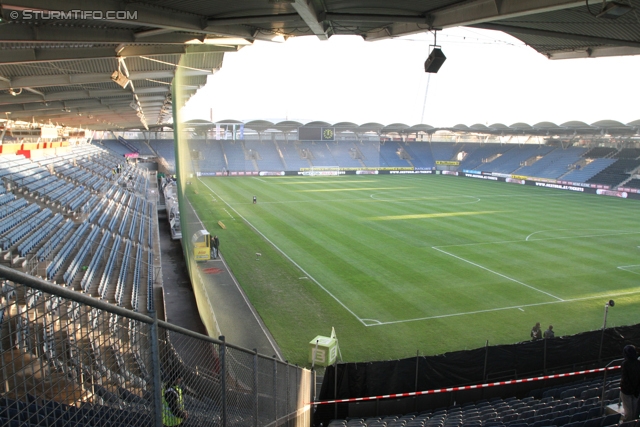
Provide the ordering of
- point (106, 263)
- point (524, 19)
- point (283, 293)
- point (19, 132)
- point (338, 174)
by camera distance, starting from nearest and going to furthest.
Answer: point (524, 19) → point (106, 263) → point (283, 293) → point (19, 132) → point (338, 174)

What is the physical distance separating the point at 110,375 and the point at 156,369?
2.15 meters

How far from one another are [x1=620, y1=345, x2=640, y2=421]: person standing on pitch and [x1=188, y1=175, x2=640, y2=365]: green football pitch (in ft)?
23.0

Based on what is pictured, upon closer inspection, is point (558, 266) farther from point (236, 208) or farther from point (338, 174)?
point (338, 174)

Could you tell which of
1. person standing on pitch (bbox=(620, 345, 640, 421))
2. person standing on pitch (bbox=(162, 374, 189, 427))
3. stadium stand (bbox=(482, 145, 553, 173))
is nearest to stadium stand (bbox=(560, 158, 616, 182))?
stadium stand (bbox=(482, 145, 553, 173))

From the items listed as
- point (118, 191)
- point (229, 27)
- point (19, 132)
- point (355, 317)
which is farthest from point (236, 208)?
point (229, 27)

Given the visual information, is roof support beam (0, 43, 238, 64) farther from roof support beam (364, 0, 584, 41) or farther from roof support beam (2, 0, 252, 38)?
roof support beam (364, 0, 584, 41)

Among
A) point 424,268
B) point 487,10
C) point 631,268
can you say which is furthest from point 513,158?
point 487,10

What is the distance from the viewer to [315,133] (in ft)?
236

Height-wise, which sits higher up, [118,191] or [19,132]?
[19,132]

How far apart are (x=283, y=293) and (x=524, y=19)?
40.7 ft

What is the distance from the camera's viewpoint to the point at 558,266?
22.4m

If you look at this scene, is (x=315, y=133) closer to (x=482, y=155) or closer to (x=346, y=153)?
(x=346, y=153)

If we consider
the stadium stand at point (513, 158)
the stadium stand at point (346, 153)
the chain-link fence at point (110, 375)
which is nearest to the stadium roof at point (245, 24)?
the chain-link fence at point (110, 375)

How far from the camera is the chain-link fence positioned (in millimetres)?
2828
